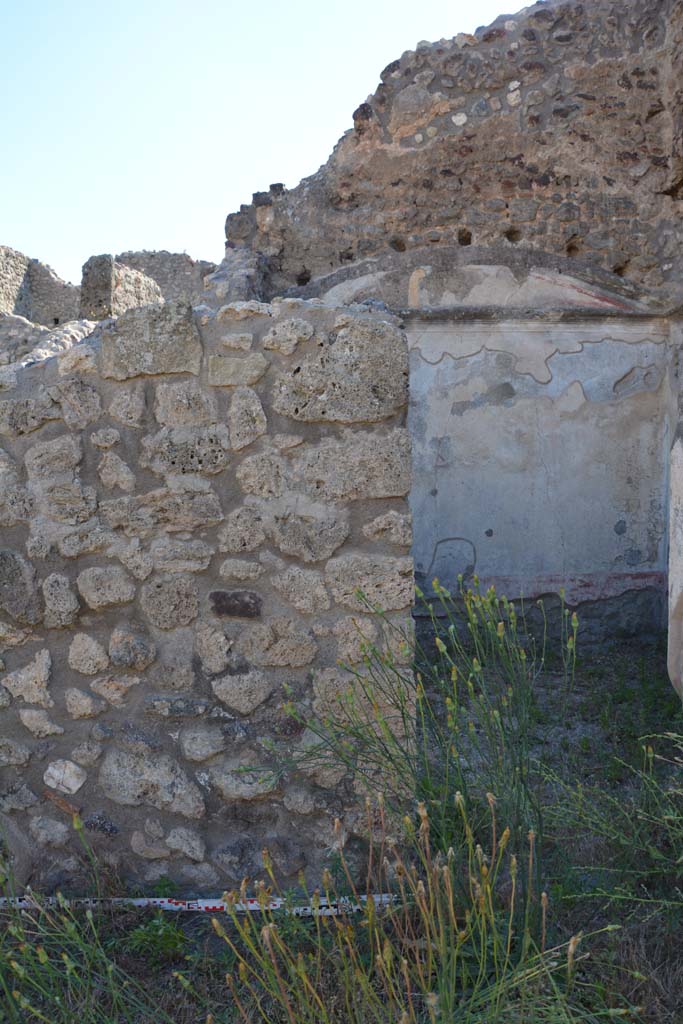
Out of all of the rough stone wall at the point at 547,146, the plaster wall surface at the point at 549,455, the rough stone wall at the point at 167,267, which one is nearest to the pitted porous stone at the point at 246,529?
the plaster wall surface at the point at 549,455

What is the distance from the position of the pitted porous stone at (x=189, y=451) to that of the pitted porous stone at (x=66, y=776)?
2.93 feet

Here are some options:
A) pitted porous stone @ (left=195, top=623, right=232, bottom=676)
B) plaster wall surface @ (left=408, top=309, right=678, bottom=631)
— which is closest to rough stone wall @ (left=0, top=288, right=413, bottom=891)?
pitted porous stone @ (left=195, top=623, right=232, bottom=676)

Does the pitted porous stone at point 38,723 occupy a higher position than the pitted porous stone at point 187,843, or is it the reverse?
the pitted porous stone at point 38,723

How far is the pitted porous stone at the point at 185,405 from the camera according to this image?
266 cm

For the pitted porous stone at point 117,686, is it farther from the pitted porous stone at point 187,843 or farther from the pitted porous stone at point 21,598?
the pitted porous stone at point 187,843

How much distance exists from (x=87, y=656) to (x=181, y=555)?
41 cm

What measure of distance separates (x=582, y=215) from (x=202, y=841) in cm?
455

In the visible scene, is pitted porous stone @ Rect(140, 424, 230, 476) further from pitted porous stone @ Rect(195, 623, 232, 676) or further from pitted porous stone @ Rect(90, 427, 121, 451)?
pitted porous stone @ Rect(195, 623, 232, 676)

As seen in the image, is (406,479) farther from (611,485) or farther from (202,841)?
(611,485)

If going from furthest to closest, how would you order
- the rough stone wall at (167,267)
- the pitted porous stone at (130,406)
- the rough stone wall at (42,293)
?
the rough stone wall at (42,293) < the rough stone wall at (167,267) < the pitted porous stone at (130,406)

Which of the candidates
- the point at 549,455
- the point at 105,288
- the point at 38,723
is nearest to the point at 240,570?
the point at 38,723

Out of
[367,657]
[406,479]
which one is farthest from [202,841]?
[406,479]

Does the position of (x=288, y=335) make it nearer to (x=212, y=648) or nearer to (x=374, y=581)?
(x=374, y=581)

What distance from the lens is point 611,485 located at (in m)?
5.53
